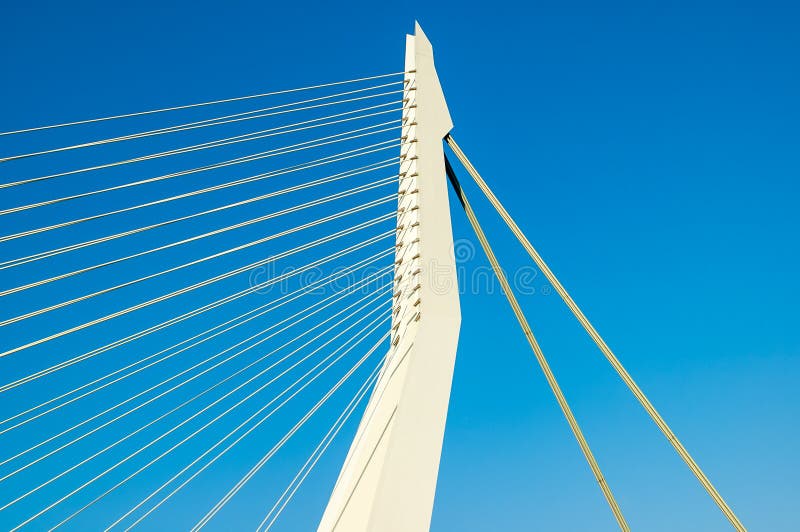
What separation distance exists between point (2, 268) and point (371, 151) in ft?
18.2

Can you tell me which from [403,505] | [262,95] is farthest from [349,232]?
[403,505]

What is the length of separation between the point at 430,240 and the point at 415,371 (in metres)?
1.64

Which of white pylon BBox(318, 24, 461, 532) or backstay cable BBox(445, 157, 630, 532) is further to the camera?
backstay cable BBox(445, 157, 630, 532)

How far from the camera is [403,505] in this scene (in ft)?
26.6

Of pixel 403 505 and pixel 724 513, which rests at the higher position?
pixel 724 513

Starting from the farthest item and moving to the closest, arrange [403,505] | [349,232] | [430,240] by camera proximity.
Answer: [349,232], [430,240], [403,505]

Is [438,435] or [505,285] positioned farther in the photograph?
[505,285]

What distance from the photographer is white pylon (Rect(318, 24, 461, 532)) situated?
321 inches

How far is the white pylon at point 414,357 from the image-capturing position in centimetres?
815

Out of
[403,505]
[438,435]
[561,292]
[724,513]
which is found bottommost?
[403,505]

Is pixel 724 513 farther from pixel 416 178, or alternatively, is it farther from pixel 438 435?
pixel 416 178

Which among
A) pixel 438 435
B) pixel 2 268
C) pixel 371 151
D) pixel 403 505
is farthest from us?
pixel 371 151

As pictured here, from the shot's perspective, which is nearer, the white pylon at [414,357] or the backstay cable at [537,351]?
the white pylon at [414,357]

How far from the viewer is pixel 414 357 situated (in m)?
8.86
